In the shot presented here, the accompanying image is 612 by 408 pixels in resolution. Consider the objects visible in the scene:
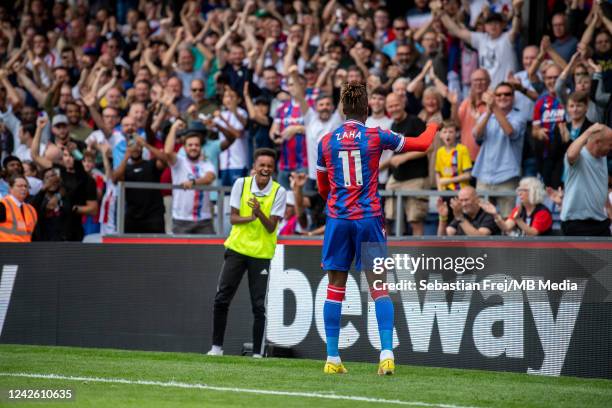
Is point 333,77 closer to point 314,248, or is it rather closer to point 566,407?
point 314,248

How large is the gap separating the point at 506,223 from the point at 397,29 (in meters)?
5.27

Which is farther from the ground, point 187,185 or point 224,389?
point 187,185

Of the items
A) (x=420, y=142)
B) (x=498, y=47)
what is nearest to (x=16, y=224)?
(x=498, y=47)

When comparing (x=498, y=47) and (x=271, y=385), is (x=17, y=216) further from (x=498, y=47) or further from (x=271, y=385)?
(x=271, y=385)

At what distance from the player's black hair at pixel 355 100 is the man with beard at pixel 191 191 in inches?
242

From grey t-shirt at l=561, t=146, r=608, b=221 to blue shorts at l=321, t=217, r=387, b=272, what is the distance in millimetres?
3449

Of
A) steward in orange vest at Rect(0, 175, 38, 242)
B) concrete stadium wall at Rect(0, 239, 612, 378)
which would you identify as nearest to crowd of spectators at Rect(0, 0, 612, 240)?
steward in orange vest at Rect(0, 175, 38, 242)

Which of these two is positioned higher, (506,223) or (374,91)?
(374,91)

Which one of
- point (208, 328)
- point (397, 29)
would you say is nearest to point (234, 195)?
point (208, 328)

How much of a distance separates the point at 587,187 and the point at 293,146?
17.7 ft

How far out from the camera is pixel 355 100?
890cm

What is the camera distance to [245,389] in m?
8.05

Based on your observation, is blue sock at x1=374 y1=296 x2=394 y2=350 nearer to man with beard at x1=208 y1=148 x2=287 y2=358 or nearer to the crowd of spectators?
man with beard at x1=208 y1=148 x2=287 y2=358

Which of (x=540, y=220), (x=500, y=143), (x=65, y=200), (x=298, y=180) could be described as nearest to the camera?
(x=540, y=220)
